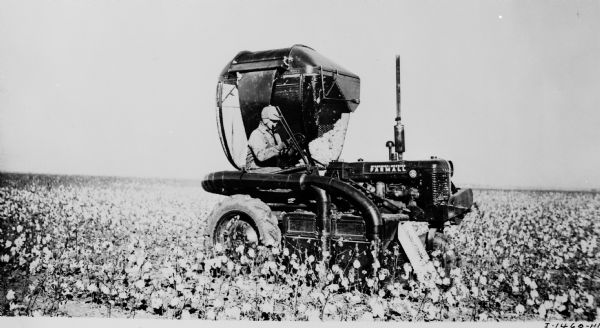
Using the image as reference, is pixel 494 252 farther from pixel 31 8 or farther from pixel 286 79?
pixel 31 8

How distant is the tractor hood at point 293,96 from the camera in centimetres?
577

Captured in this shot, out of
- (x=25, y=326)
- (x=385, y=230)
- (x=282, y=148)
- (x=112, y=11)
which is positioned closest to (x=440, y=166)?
(x=385, y=230)

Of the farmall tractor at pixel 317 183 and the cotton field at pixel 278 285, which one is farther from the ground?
the farmall tractor at pixel 317 183

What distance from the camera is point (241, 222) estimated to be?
18.8ft

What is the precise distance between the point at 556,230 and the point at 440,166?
3764 millimetres

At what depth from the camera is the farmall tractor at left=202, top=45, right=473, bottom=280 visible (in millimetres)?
5172

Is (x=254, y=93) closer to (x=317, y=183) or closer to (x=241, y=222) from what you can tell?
(x=317, y=183)

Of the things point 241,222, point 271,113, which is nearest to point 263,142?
point 271,113

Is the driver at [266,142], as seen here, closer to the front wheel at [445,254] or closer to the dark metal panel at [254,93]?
the dark metal panel at [254,93]

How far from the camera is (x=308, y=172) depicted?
5.76 m

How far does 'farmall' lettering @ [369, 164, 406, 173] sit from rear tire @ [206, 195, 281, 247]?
151 cm

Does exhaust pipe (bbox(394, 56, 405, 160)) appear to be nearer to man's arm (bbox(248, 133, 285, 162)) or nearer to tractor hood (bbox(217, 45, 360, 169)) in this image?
tractor hood (bbox(217, 45, 360, 169))

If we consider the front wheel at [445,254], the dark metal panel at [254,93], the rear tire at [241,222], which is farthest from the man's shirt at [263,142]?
the front wheel at [445,254]

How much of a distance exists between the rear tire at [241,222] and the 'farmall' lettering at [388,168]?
59.6 inches
